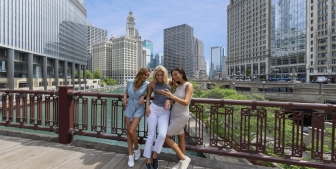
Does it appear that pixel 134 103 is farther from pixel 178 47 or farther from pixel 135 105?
pixel 178 47

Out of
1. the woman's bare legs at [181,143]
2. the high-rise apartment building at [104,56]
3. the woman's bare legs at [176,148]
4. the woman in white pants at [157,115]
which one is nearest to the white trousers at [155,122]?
the woman in white pants at [157,115]

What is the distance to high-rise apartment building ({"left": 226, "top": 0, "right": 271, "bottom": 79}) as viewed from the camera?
269 feet

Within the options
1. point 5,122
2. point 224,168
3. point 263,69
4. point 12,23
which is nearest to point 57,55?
A: point 12,23

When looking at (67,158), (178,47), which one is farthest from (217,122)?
(178,47)

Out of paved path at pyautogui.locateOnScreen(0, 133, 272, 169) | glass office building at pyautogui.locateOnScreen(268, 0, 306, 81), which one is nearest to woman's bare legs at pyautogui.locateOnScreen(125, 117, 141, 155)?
paved path at pyautogui.locateOnScreen(0, 133, 272, 169)

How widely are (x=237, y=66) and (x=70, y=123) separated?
4110 inches

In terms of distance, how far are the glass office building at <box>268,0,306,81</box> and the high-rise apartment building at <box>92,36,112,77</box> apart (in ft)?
387

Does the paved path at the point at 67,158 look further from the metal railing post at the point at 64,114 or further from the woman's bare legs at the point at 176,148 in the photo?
the woman's bare legs at the point at 176,148

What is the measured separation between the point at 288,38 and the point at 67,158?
286 feet

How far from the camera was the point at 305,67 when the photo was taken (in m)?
64.0

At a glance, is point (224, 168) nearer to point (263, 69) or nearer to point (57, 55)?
point (57, 55)

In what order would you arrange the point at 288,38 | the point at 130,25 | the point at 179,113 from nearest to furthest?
the point at 179,113, the point at 288,38, the point at 130,25

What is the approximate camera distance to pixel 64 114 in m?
4.56

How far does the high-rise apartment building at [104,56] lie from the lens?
14950 centimetres
